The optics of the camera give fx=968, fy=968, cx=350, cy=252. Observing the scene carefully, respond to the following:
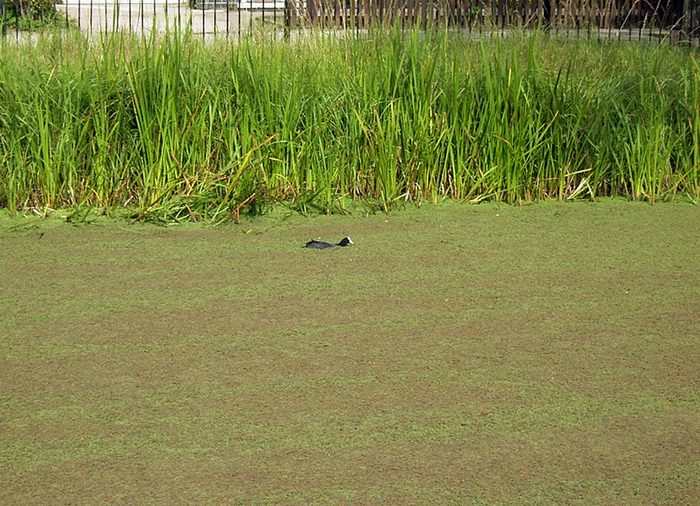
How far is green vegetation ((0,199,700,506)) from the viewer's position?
2.04 meters

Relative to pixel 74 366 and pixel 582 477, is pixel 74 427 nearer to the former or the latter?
pixel 74 366

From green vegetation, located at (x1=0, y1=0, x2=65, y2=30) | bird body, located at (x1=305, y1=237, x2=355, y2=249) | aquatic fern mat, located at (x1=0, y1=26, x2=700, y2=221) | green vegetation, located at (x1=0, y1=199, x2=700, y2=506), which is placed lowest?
green vegetation, located at (x1=0, y1=199, x2=700, y2=506)

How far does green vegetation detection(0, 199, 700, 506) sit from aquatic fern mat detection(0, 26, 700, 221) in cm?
32

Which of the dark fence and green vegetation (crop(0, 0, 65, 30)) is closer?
the dark fence

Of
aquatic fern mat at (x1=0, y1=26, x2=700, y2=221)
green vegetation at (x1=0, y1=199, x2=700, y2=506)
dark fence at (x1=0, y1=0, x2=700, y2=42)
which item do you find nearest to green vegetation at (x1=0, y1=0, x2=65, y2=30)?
dark fence at (x1=0, y1=0, x2=700, y2=42)

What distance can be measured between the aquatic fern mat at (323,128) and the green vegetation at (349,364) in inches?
12.6

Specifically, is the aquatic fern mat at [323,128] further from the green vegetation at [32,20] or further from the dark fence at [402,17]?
the green vegetation at [32,20]

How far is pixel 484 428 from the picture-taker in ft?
7.41

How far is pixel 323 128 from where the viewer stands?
4320 millimetres

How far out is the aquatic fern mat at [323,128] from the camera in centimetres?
416

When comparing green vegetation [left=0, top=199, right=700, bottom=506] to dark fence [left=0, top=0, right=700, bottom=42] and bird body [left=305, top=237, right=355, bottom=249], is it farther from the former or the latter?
dark fence [left=0, top=0, right=700, bottom=42]

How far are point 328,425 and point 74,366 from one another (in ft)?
2.52

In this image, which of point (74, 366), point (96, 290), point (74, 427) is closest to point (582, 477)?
point (74, 427)

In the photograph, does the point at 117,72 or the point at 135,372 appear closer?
the point at 135,372
